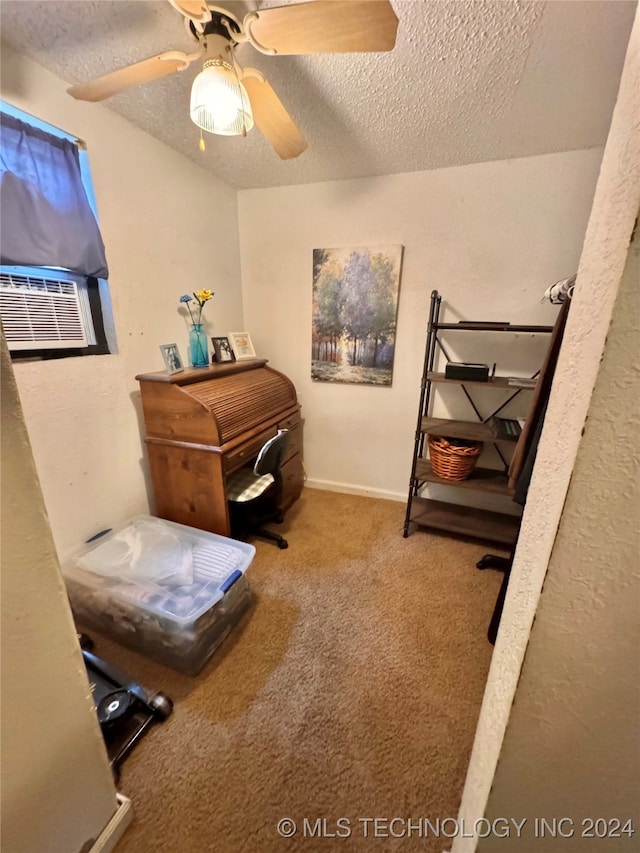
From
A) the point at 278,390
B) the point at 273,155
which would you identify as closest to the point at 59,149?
the point at 273,155

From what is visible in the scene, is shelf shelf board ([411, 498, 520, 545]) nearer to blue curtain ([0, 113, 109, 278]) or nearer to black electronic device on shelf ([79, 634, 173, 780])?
black electronic device on shelf ([79, 634, 173, 780])

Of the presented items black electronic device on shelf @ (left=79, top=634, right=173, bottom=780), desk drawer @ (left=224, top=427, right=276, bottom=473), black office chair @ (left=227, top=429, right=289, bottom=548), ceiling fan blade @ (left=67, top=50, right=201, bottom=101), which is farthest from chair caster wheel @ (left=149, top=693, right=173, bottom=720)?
ceiling fan blade @ (left=67, top=50, right=201, bottom=101)

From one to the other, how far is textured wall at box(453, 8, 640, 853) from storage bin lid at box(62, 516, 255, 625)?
103cm

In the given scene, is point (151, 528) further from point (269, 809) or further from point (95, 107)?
point (95, 107)

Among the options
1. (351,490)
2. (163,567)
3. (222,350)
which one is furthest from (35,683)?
(351,490)

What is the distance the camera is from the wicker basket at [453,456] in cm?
196

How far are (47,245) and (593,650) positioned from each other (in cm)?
206

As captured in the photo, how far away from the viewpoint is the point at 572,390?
0.48 m

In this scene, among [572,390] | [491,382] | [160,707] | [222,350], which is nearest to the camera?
[572,390]

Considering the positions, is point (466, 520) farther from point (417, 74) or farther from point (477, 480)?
point (417, 74)

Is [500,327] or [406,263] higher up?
[406,263]

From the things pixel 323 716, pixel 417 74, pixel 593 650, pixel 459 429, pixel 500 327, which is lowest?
pixel 323 716

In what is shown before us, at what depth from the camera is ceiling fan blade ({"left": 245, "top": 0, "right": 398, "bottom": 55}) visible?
803 mm

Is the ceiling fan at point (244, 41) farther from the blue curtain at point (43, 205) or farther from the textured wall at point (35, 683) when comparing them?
the textured wall at point (35, 683)
